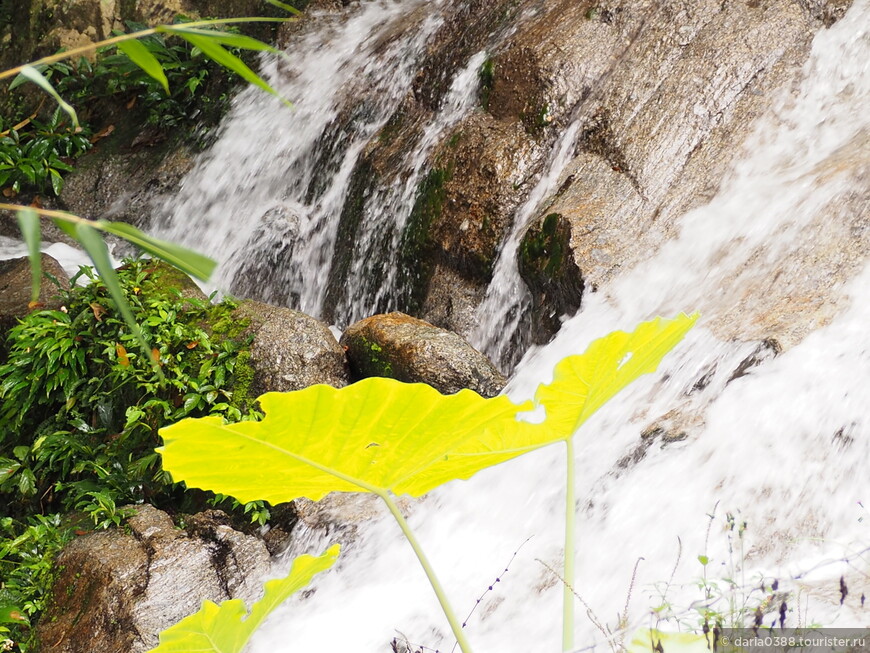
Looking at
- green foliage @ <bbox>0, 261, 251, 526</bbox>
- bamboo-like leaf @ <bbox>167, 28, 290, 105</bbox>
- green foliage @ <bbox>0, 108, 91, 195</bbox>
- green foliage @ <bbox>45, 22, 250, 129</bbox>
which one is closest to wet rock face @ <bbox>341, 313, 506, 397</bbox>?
green foliage @ <bbox>0, 261, 251, 526</bbox>

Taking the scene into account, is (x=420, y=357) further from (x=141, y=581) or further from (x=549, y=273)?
(x=141, y=581)

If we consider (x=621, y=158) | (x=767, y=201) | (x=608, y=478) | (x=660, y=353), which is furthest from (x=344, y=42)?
(x=660, y=353)

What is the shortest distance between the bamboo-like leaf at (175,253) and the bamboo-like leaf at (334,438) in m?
0.21

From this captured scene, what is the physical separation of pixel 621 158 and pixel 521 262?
3.02ft

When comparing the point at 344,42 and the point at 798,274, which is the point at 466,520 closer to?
the point at 798,274

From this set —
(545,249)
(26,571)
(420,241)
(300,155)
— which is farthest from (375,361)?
(300,155)

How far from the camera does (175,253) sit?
3.03ft

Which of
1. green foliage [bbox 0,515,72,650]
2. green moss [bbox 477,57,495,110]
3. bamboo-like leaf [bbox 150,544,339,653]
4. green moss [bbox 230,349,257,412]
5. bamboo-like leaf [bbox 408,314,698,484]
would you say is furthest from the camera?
green moss [bbox 477,57,495,110]

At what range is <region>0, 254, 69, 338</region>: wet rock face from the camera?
617cm

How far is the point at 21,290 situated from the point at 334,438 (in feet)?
19.7

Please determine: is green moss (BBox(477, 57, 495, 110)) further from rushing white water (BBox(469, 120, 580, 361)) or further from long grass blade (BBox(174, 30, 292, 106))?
long grass blade (BBox(174, 30, 292, 106))

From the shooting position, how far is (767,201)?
480 cm

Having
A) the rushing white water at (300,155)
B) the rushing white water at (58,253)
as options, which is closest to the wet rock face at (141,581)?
the rushing white water at (300,155)

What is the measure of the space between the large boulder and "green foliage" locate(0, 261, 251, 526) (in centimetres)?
17
